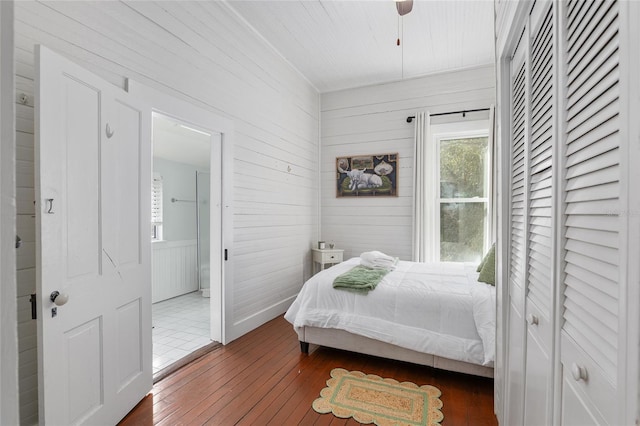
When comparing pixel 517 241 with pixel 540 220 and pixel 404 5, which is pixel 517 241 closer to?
pixel 540 220

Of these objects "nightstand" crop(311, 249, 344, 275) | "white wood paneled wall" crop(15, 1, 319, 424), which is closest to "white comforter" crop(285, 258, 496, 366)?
"white wood paneled wall" crop(15, 1, 319, 424)

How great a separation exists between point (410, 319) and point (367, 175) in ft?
8.23

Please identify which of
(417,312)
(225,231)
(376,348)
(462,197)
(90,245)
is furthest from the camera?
(462,197)

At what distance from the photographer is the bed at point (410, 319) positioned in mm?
2209

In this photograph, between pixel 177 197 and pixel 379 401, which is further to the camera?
pixel 177 197

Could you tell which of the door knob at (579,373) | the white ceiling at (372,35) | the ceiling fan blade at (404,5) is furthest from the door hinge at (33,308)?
the ceiling fan blade at (404,5)

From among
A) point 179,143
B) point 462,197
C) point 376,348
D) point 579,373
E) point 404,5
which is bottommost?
point 376,348

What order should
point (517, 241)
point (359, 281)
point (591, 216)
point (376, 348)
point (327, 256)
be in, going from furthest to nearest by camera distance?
point (327, 256) → point (359, 281) → point (376, 348) → point (517, 241) → point (591, 216)

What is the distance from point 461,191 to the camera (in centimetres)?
416

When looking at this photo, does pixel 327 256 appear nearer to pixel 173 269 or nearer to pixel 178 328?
pixel 178 328

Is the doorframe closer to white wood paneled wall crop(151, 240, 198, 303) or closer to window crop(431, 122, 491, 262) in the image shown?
white wood paneled wall crop(151, 240, 198, 303)

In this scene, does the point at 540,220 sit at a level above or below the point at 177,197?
below

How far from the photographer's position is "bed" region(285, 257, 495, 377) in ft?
Answer: 7.25

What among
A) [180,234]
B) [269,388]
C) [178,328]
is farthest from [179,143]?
[269,388]
